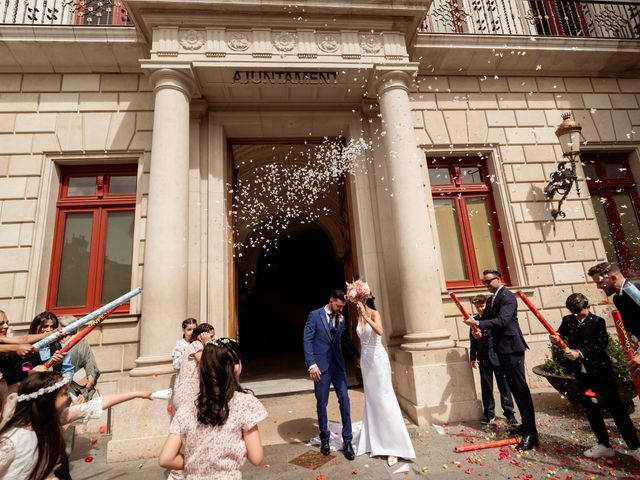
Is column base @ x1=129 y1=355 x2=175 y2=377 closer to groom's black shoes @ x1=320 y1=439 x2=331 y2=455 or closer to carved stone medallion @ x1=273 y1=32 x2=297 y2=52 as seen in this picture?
groom's black shoes @ x1=320 y1=439 x2=331 y2=455

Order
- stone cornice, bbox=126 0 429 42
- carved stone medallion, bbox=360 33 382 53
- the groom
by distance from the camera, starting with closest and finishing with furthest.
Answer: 1. the groom
2. stone cornice, bbox=126 0 429 42
3. carved stone medallion, bbox=360 33 382 53

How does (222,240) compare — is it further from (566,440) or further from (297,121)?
(566,440)

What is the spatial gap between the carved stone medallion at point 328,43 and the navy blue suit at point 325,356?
4.83 meters

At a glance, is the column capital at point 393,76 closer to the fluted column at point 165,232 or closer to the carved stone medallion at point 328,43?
the carved stone medallion at point 328,43

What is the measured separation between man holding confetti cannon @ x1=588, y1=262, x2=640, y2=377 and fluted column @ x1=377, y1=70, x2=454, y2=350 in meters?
2.27

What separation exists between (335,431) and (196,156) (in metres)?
5.60

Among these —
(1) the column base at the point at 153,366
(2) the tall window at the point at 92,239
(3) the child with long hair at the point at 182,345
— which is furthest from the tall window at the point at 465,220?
(2) the tall window at the point at 92,239

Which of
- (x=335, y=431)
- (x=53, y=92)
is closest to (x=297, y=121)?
(x=53, y=92)

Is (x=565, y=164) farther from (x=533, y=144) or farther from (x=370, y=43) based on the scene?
(x=370, y=43)

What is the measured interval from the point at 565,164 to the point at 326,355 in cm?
717

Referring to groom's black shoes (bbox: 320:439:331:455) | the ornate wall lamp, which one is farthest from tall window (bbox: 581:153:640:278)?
groom's black shoes (bbox: 320:439:331:455)

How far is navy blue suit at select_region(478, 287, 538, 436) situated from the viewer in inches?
158

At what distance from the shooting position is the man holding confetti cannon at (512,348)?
3967 mm

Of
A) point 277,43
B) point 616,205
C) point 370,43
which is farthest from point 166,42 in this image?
point 616,205
